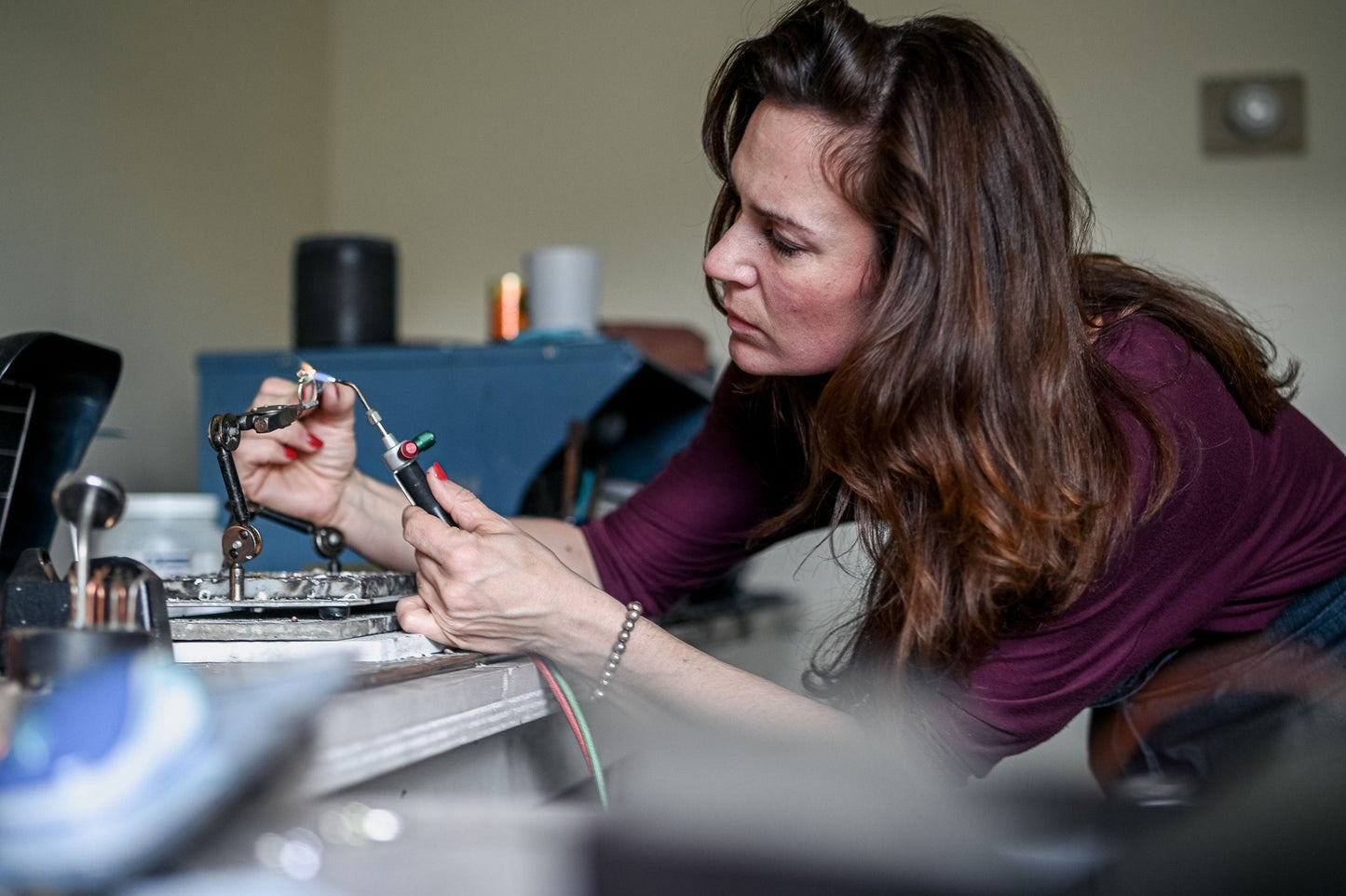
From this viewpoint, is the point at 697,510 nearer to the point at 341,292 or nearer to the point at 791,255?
the point at 791,255

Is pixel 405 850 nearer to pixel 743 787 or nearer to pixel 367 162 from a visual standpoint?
pixel 743 787

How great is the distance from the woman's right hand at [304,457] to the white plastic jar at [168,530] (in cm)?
21

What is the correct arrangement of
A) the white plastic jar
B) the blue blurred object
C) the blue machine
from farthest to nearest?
the blue machine, the white plastic jar, the blue blurred object

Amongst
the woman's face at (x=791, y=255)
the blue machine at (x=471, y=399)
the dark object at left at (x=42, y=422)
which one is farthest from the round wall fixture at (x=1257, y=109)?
the dark object at left at (x=42, y=422)

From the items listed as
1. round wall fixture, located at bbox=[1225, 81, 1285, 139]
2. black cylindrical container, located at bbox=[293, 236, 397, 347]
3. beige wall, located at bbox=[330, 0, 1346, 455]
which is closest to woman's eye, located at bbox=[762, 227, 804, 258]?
black cylindrical container, located at bbox=[293, 236, 397, 347]

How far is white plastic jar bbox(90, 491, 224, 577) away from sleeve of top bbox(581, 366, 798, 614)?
0.42 m

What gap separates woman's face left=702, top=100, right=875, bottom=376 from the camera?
35.1 inches

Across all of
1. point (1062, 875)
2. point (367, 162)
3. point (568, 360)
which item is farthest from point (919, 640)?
point (367, 162)

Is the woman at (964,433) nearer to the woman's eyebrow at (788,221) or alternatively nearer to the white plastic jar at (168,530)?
the woman's eyebrow at (788,221)

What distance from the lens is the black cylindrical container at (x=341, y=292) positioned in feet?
5.77

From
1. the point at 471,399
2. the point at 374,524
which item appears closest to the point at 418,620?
the point at 374,524

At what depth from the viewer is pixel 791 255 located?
914 mm

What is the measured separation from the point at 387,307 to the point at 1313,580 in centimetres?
132

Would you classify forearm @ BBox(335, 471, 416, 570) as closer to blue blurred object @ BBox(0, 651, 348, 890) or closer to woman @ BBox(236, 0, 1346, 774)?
woman @ BBox(236, 0, 1346, 774)
